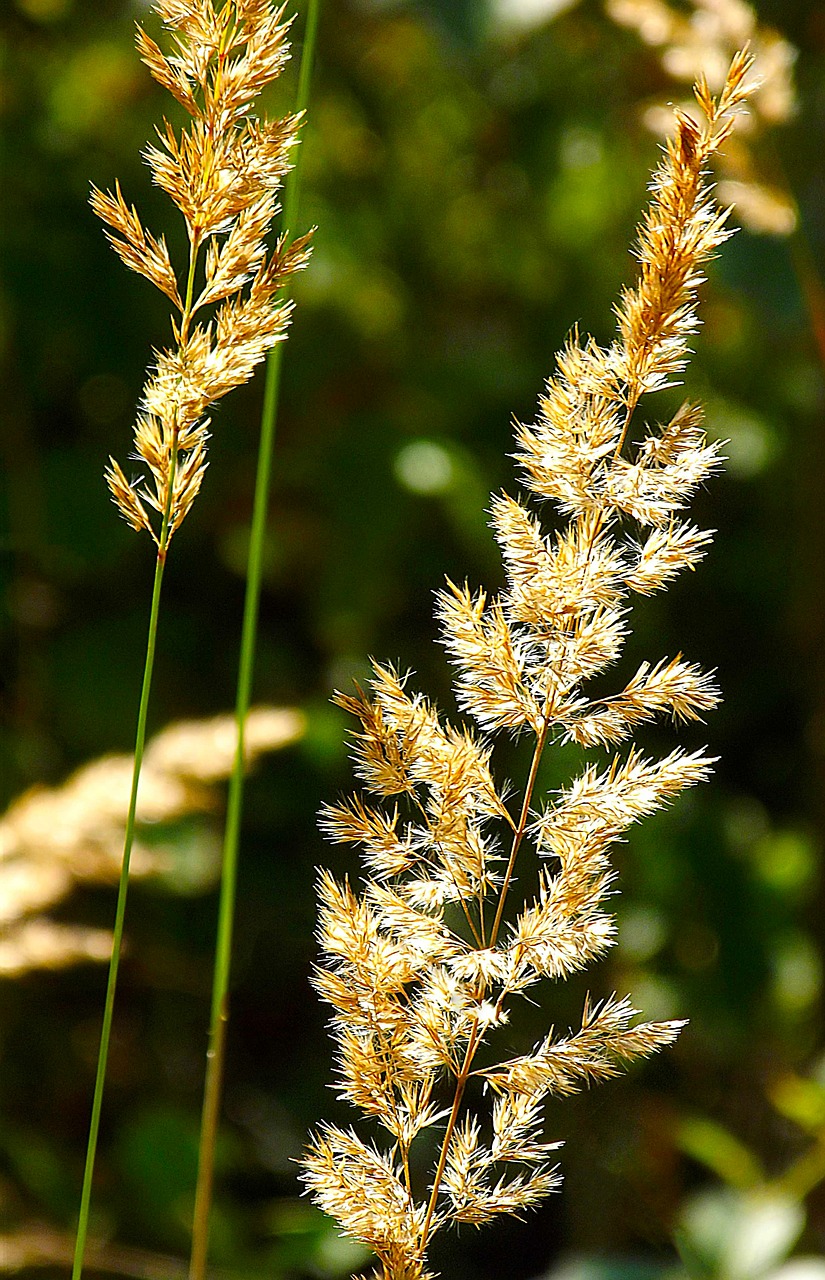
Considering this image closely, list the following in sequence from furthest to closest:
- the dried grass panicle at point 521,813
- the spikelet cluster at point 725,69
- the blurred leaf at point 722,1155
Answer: the blurred leaf at point 722,1155, the spikelet cluster at point 725,69, the dried grass panicle at point 521,813

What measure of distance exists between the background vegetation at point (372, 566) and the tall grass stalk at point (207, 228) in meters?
0.72

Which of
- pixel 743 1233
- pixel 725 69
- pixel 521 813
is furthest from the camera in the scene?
pixel 743 1233

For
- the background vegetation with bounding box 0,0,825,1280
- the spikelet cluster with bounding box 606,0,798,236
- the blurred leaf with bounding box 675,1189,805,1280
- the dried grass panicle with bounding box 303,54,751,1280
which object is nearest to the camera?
the dried grass panicle with bounding box 303,54,751,1280

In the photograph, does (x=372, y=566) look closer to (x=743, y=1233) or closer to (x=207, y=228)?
(x=743, y=1233)

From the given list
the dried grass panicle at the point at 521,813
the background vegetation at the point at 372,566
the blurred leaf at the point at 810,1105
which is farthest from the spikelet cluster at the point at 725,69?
the blurred leaf at the point at 810,1105

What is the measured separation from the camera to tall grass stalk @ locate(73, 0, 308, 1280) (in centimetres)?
25

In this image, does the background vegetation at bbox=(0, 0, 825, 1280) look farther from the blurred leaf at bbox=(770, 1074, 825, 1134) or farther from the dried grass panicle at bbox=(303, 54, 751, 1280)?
the dried grass panicle at bbox=(303, 54, 751, 1280)

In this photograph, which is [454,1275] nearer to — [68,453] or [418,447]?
[418,447]

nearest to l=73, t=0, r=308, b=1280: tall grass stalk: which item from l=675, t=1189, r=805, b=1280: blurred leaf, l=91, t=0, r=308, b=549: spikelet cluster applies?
l=91, t=0, r=308, b=549: spikelet cluster

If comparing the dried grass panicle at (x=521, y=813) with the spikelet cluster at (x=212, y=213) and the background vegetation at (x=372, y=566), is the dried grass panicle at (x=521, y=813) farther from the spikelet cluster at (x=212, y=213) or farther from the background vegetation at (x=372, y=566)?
the background vegetation at (x=372, y=566)

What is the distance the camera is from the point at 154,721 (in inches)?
48.1

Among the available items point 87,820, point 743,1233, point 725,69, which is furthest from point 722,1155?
point 725,69

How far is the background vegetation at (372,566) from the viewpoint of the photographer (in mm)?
1046

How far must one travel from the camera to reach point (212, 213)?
0.25 metres
